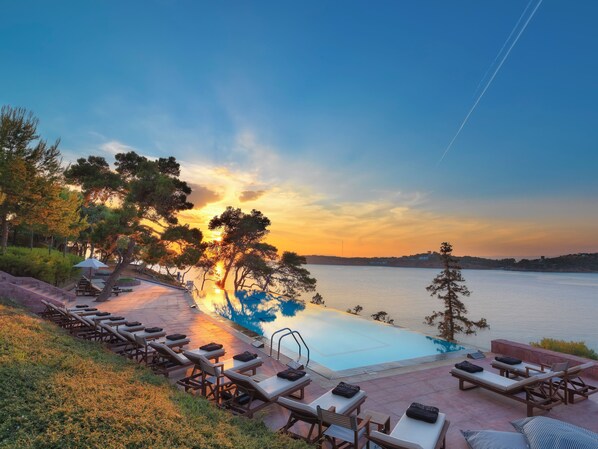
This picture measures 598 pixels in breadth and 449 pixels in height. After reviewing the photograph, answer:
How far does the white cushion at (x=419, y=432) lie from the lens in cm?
393

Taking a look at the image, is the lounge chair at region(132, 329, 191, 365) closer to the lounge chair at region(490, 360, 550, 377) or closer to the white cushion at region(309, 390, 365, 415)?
the white cushion at region(309, 390, 365, 415)

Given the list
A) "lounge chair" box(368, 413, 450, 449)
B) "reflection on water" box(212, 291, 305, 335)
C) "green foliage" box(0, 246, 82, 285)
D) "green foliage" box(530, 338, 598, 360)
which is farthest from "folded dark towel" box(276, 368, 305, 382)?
"green foliage" box(0, 246, 82, 285)

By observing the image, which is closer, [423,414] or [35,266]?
[423,414]

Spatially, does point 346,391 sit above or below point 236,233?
below

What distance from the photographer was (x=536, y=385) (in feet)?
19.1

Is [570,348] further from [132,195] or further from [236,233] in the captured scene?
[236,233]

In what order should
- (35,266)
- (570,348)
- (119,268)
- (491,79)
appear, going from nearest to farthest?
1. (570,348)
2. (491,79)
3. (119,268)
4. (35,266)

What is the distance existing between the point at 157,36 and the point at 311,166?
34.1ft

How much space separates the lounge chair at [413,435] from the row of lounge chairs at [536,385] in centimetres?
222

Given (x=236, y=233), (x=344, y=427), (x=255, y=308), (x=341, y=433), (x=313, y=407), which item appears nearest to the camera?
(x=344, y=427)

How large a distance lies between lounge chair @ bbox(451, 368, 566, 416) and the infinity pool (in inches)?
86.8

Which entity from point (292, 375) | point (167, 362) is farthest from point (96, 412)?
point (167, 362)

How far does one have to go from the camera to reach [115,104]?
564 inches

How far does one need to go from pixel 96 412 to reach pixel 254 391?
8.18ft
